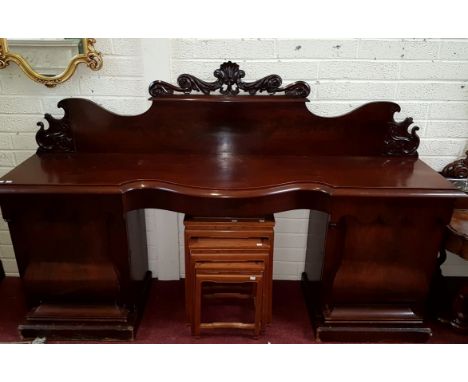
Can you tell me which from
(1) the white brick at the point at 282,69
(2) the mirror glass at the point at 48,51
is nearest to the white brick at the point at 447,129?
(1) the white brick at the point at 282,69

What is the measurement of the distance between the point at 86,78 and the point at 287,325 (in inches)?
59.6

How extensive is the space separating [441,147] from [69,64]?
5.98 feet

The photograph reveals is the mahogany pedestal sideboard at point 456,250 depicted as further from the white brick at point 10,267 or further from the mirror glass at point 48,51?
the white brick at point 10,267

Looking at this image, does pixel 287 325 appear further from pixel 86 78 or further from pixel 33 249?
pixel 86 78

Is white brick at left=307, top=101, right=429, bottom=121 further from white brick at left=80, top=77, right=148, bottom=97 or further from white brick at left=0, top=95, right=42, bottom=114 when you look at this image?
white brick at left=0, top=95, right=42, bottom=114

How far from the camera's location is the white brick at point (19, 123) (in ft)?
6.12

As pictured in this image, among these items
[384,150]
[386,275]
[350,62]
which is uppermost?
[350,62]

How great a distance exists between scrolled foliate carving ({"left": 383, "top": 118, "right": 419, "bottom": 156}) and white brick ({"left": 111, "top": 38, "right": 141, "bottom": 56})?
1204 mm

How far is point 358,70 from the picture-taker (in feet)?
5.82

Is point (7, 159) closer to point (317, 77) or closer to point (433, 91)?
point (317, 77)

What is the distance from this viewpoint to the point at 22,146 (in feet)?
6.31

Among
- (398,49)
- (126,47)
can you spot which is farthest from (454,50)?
(126,47)

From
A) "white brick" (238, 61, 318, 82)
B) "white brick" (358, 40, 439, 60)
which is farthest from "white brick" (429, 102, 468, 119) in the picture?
"white brick" (238, 61, 318, 82)

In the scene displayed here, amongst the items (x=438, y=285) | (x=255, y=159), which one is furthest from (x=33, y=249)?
(x=438, y=285)
